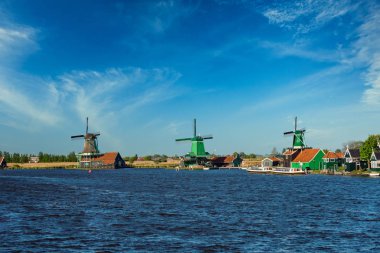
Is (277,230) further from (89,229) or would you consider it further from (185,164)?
(185,164)

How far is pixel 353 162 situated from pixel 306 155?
51.2ft

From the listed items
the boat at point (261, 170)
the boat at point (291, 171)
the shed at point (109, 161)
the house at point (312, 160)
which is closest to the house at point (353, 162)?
the house at point (312, 160)

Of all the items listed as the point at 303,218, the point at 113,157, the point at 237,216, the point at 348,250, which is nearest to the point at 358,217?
the point at 303,218

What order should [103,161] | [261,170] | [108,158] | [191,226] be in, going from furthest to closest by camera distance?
1. [108,158]
2. [103,161]
3. [261,170]
4. [191,226]

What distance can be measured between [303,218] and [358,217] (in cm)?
478

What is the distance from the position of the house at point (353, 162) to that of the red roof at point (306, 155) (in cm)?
1035

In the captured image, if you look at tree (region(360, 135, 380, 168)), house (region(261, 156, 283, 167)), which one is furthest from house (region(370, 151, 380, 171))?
house (region(261, 156, 283, 167))

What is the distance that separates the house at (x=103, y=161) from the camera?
182250 millimetres

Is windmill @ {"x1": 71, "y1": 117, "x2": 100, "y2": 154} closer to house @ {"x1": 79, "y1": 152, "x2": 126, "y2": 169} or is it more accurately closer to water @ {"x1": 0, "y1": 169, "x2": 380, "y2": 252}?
house @ {"x1": 79, "y1": 152, "x2": 126, "y2": 169}

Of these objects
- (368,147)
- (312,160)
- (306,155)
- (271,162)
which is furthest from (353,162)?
(271,162)

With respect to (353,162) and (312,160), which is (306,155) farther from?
(353,162)

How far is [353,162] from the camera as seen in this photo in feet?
372

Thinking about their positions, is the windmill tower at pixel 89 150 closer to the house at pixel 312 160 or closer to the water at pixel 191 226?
the house at pixel 312 160

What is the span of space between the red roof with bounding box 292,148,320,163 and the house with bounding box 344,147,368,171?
10.4m
